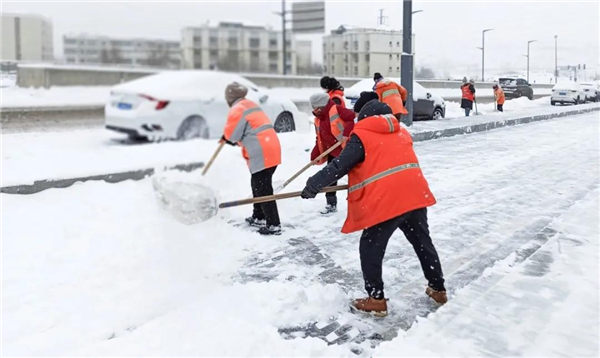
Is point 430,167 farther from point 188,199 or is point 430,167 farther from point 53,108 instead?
point 53,108

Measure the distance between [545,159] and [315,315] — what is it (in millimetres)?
6862

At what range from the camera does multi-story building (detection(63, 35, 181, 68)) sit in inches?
65.6

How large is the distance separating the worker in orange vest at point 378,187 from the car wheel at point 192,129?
2.53 feet

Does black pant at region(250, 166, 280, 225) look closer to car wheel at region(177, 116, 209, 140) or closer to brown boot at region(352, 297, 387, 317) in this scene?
Result: brown boot at region(352, 297, 387, 317)

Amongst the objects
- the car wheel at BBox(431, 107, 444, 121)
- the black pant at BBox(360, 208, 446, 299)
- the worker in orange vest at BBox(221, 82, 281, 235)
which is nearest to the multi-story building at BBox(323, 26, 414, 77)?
the worker in orange vest at BBox(221, 82, 281, 235)

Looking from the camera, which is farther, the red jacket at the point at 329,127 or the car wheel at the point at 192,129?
the red jacket at the point at 329,127

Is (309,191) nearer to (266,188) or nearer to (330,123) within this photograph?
(266,188)

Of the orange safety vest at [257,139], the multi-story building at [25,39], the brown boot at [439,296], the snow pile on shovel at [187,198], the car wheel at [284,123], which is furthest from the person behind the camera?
the car wheel at [284,123]

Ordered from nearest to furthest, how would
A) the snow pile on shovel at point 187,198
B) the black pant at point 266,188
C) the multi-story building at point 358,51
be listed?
the multi-story building at point 358,51 < the snow pile on shovel at point 187,198 < the black pant at point 266,188

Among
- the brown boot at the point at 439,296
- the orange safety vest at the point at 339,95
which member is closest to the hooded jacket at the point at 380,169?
the brown boot at the point at 439,296

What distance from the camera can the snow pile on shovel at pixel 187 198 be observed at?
331 cm

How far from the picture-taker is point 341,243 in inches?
166

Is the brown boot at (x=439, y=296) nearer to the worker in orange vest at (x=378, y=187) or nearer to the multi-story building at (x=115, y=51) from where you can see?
the worker in orange vest at (x=378, y=187)

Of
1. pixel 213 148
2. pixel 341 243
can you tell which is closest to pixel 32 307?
pixel 213 148
